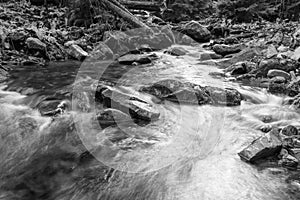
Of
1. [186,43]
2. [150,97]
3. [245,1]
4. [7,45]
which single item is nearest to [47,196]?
[150,97]

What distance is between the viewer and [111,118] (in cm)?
553

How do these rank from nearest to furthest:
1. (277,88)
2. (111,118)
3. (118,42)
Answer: (111,118) → (277,88) → (118,42)

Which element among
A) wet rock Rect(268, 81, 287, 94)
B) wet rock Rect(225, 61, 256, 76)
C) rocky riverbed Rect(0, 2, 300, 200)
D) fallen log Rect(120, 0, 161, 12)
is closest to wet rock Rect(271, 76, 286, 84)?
rocky riverbed Rect(0, 2, 300, 200)

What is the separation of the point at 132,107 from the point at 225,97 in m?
2.42

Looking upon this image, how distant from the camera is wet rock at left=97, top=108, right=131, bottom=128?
5.46 metres

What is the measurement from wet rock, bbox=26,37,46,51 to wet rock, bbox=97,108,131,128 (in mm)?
5563

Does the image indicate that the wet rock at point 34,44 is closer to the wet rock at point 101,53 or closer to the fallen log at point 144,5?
the wet rock at point 101,53

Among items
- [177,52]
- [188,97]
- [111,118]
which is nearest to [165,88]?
[188,97]

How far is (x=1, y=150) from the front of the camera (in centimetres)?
475

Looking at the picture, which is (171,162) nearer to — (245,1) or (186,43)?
(186,43)

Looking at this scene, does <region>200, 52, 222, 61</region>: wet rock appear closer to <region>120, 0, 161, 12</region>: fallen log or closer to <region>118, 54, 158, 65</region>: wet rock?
<region>118, 54, 158, 65</region>: wet rock

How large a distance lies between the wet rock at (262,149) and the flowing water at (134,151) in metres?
0.14

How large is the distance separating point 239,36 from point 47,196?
12.6 m

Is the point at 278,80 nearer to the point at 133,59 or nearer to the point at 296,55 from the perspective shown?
the point at 296,55
